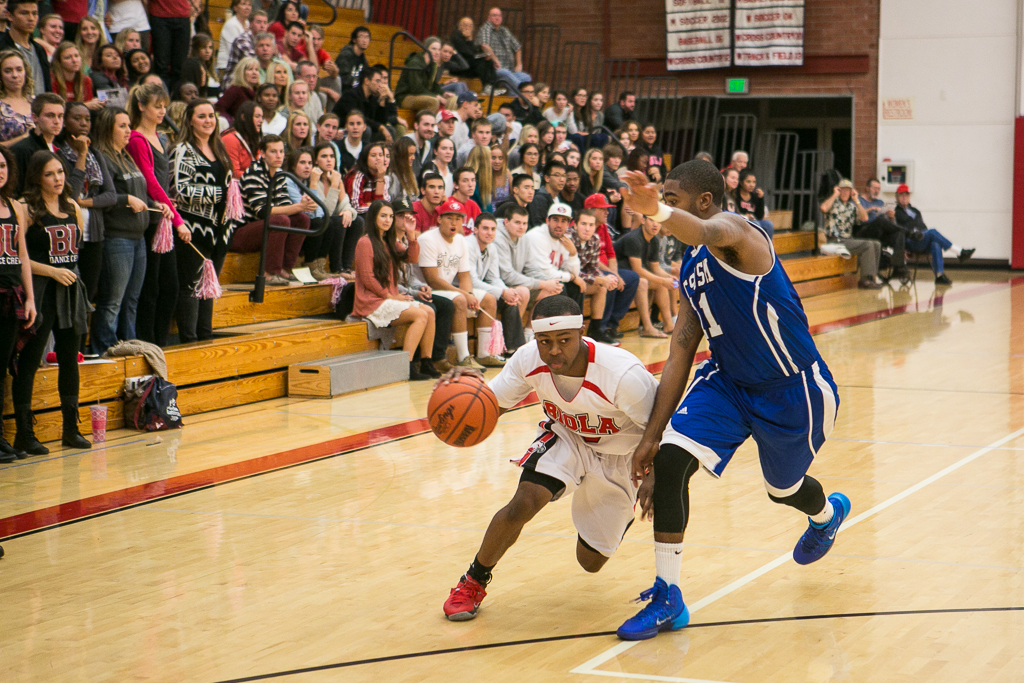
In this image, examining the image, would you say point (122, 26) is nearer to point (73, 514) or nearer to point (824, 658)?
point (73, 514)

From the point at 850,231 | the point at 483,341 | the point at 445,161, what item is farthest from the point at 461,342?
the point at 850,231

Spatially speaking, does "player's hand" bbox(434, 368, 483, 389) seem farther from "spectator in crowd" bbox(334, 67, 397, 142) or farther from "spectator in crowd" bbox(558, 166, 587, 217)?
"spectator in crowd" bbox(334, 67, 397, 142)

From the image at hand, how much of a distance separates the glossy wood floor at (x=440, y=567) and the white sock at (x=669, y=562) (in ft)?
0.68

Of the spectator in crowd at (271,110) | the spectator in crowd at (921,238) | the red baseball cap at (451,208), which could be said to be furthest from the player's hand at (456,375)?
the spectator in crowd at (921,238)

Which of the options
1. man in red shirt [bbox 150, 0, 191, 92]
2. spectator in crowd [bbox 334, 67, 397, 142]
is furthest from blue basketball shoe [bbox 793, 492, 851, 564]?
spectator in crowd [bbox 334, 67, 397, 142]

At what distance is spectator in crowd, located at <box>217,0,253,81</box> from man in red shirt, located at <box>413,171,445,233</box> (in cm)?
313

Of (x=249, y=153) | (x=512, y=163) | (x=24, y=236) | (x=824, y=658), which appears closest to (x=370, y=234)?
(x=249, y=153)

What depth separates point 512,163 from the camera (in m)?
13.5

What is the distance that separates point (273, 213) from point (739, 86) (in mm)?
12789

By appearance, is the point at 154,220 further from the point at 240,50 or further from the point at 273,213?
the point at 240,50

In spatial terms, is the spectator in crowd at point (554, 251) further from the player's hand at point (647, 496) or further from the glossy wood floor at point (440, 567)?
the player's hand at point (647, 496)

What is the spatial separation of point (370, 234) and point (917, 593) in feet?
20.1

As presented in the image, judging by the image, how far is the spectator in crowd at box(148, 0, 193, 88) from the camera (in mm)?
11109

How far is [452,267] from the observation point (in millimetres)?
10109
